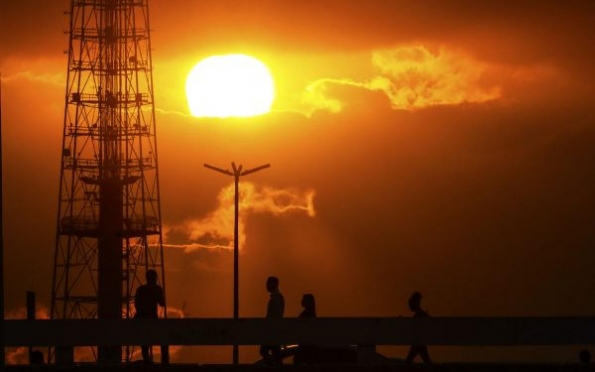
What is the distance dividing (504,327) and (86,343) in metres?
→ 8.00

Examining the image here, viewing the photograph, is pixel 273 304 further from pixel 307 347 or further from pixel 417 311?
pixel 417 311

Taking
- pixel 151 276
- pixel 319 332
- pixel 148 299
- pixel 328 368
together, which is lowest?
pixel 328 368

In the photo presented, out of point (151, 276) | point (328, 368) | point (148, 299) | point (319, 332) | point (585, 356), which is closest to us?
point (328, 368)

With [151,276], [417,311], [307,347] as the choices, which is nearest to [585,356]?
[417,311]

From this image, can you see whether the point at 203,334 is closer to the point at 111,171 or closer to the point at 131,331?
the point at 131,331

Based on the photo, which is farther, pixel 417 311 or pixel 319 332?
pixel 417 311

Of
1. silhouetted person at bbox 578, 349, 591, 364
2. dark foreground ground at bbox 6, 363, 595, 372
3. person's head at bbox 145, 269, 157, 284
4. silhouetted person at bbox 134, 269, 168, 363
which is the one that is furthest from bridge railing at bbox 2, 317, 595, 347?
silhouetted person at bbox 134, 269, 168, 363

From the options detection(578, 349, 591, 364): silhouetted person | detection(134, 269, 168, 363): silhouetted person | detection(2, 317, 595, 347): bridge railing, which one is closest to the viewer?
detection(2, 317, 595, 347): bridge railing

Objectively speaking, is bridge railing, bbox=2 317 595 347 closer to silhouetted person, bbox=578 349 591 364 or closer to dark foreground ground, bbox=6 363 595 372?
dark foreground ground, bbox=6 363 595 372

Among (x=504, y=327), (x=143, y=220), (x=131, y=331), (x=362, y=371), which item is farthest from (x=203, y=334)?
(x=143, y=220)

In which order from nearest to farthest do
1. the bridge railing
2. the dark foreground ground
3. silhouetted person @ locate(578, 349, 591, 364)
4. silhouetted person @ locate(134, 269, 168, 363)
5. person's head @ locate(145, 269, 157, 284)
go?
1. the dark foreground ground
2. the bridge railing
3. silhouetted person @ locate(578, 349, 591, 364)
4. person's head @ locate(145, 269, 157, 284)
5. silhouetted person @ locate(134, 269, 168, 363)

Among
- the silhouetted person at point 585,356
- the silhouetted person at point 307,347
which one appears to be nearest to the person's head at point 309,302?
the silhouetted person at point 307,347

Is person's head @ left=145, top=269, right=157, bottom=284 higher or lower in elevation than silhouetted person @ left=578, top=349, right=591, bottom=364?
higher

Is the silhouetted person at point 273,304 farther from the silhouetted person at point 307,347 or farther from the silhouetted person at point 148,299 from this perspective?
the silhouetted person at point 148,299
